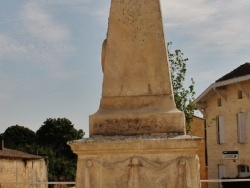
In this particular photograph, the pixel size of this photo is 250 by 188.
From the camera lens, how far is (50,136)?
231ft

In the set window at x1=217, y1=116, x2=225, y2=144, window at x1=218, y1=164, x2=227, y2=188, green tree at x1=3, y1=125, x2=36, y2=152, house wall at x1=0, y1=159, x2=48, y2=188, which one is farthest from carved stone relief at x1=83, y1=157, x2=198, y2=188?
green tree at x1=3, y1=125, x2=36, y2=152

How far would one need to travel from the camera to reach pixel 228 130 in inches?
1204

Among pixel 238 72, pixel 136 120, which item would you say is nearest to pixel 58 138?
pixel 238 72

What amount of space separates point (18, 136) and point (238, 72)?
47949 mm

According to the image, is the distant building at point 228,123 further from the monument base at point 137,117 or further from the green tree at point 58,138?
the green tree at point 58,138

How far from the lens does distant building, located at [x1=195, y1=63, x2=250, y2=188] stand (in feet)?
95.6

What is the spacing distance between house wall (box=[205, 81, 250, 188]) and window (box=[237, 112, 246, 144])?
0.59ft

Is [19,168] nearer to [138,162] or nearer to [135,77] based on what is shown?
[135,77]

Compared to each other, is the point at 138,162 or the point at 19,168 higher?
the point at 138,162

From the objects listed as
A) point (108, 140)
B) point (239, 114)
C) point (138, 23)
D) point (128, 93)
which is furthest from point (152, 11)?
point (239, 114)

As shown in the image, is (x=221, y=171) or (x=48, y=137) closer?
(x=221, y=171)

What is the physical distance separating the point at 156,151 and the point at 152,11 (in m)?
1.49

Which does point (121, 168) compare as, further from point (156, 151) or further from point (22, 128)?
point (22, 128)

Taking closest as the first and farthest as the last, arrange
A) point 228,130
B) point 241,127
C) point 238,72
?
point 241,127 < point 238,72 < point 228,130
